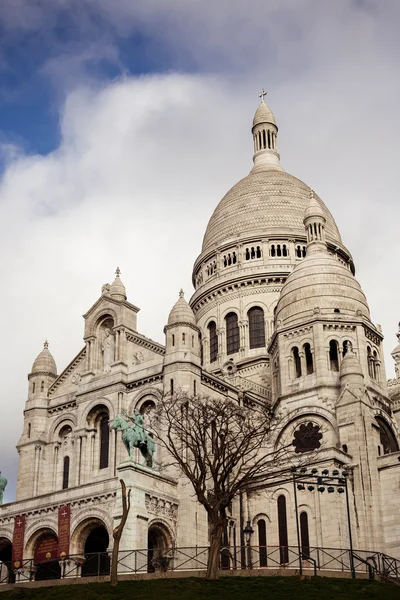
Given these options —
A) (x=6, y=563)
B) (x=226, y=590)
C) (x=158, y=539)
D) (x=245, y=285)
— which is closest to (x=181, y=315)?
(x=158, y=539)

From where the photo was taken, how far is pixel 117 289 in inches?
2717

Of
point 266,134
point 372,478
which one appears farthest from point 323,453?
point 266,134

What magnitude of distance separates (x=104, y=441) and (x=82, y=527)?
33.6 ft

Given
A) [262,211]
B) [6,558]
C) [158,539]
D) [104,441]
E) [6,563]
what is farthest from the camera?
[262,211]

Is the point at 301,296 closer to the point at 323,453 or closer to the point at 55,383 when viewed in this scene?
the point at 323,453

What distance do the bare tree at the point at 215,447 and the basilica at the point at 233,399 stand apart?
1.58 metres

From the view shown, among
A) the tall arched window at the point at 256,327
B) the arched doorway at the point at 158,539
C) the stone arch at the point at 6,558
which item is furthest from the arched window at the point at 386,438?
the stone arch at the point at 6,558

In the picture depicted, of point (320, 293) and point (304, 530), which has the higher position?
point (320, 293)

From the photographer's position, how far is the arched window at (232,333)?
8225 centimetres

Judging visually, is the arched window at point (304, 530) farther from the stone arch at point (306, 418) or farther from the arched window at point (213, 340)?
the arched window at point (213, 340)

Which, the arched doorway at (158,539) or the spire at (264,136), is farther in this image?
the spire at (264,136)

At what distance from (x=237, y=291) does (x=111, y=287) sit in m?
18.5

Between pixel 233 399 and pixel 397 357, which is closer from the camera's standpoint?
pixel 233 399

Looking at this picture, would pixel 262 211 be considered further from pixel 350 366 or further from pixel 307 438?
pixel 307 438
